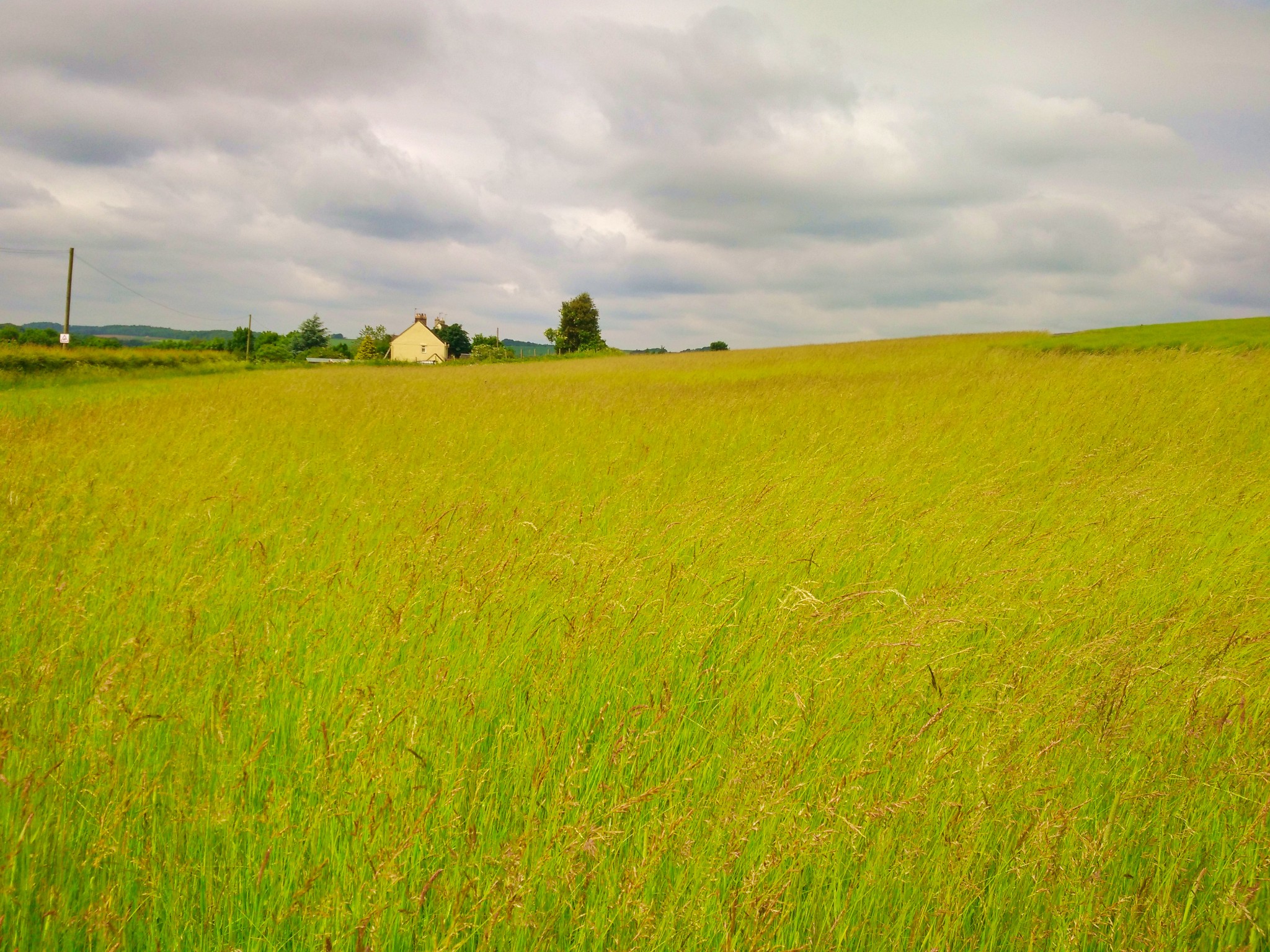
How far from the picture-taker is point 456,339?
107 m

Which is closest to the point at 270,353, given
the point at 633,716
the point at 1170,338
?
the point at 1170,338

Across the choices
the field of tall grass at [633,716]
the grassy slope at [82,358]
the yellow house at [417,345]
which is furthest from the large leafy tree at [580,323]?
the field of tall grass at [633,716]

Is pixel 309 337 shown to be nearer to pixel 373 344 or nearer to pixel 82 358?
pixel 373 344

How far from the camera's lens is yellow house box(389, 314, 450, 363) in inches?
3588

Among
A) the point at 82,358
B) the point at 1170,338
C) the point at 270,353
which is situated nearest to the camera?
the point at 1170,338

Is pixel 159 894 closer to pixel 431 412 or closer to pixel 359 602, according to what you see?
pixel 359 602

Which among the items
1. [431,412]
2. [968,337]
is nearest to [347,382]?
[431,412]

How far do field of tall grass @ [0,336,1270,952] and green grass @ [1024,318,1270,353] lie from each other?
1476 centimetres

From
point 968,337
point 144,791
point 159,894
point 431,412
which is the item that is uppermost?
point 968,337

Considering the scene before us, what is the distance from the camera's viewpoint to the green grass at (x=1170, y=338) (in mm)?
16975

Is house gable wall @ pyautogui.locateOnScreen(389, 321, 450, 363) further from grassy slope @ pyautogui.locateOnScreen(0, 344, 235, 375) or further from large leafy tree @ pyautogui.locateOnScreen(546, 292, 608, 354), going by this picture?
grassy slope @ pyautogui.locateOnScreen(0, 344, 235, 375)

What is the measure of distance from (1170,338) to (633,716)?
27240mm

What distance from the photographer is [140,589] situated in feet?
8.89

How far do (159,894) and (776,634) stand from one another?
1.82 m
